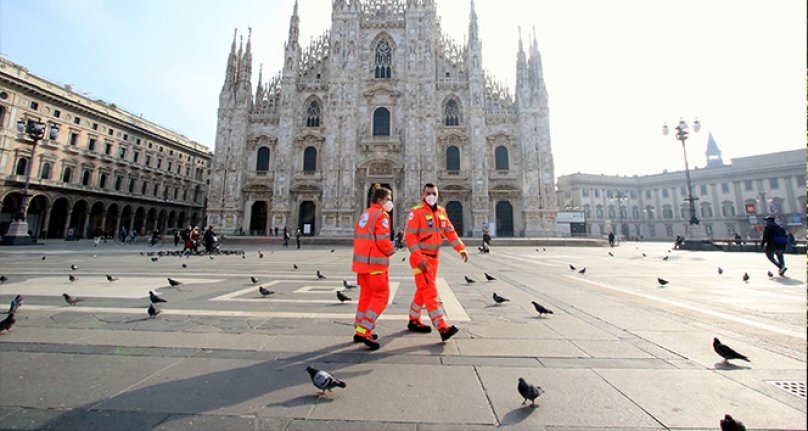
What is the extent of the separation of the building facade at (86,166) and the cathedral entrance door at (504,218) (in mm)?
31914

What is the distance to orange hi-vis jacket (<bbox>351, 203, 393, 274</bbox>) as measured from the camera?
315 centimetres

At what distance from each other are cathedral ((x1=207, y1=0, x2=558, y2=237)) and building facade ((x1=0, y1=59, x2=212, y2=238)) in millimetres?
13236

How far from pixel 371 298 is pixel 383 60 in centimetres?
3005

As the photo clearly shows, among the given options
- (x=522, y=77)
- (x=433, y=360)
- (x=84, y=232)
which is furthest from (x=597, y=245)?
(x=84, y=232)

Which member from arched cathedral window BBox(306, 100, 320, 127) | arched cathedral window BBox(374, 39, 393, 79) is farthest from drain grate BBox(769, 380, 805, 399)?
arched cathedral window BBox(374, 39, 393, 79)

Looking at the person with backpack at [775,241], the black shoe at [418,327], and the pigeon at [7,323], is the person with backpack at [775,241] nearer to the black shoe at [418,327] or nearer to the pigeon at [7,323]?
the black shoe at [418,327]

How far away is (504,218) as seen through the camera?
1094 inches

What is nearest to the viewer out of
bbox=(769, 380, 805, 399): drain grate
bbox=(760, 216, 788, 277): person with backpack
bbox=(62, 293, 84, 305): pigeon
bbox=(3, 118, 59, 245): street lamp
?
bbox=(769, 380, 805, 399): drain grate

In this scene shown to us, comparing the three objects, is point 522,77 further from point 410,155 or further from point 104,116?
point 104,116

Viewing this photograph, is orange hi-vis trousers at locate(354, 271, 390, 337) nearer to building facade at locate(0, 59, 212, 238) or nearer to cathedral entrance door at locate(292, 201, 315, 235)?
cathedral entrance door at locate(292, 201, 315, 235)

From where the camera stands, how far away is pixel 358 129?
92.0 feet

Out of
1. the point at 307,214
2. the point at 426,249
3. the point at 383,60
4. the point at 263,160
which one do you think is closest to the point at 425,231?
the point at 426,249

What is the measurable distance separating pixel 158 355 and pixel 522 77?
30.5m

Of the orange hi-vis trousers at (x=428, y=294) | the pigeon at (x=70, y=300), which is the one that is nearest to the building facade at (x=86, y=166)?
the pigeon at (x=70, y=300)
